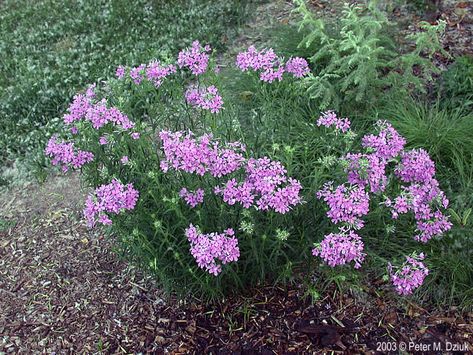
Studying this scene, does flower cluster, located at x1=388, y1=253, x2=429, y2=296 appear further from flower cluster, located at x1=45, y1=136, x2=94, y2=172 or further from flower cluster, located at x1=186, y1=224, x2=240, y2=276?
flower cluster, located at x1=45, y1=136, x2=94, y2=172

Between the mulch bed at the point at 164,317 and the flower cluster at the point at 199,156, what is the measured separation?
3.33 feet

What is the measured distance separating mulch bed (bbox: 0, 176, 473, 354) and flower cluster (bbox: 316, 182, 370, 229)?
30.5 inches

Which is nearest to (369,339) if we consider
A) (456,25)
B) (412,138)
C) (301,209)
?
(301,209)

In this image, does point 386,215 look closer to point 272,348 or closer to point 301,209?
A: point 301,209

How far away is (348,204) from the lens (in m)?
2.63

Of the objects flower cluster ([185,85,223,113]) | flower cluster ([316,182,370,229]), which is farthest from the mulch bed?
flower cluster ([185,85,223,113])

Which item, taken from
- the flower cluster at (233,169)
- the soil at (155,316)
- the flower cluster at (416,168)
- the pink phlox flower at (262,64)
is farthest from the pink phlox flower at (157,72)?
the flower cluster at (416,168)

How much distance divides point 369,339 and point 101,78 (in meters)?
4.01

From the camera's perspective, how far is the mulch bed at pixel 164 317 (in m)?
3.12

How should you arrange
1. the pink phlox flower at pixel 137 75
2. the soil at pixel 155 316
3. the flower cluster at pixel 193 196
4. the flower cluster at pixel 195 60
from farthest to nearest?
the pink phlox flower at pixel 137 75
the flower cluster at pixel 195 60
the soil at pixel 155 316
the flower cluster at pixel 193 196

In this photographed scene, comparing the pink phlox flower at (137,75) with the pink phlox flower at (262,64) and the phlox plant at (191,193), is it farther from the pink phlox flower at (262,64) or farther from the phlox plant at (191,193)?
the pink phlox flower at (262,64)

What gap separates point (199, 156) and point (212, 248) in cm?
43

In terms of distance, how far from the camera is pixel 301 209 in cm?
306

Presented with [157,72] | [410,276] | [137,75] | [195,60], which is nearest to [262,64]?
[195,60]
